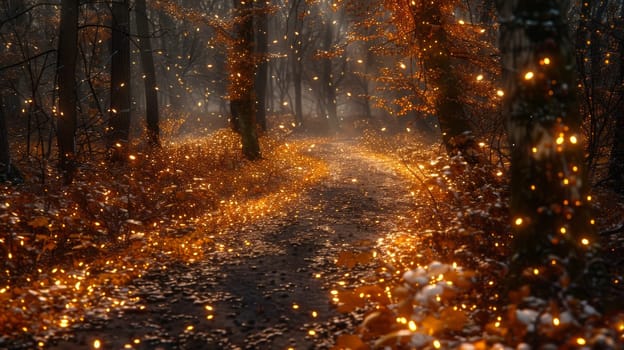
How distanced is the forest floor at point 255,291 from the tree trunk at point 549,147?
2.30 meters

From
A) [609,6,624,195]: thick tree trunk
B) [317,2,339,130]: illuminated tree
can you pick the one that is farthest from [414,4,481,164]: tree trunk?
[317,2,339,130]: illuminated tree

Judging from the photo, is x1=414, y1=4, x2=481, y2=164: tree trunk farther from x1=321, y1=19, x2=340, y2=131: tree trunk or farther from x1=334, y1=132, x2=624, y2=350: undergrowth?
x1=321, y1=19, x2=340, y2=131: tree trunk

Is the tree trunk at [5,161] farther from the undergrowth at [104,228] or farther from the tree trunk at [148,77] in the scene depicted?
the tree trunk at [148,77]

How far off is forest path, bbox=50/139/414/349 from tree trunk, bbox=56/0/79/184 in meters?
4.47

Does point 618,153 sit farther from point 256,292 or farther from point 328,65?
point 328,65

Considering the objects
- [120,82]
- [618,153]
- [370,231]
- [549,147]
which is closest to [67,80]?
[120,82]

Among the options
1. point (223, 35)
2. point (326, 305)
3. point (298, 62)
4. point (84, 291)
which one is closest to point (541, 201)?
point (326, 305)

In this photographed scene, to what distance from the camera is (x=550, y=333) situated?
368cm

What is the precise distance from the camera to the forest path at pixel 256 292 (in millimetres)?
4977

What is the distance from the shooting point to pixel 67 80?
10.5m

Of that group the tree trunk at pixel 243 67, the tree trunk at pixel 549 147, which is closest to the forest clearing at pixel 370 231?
the tree trunk at pixel 549 147

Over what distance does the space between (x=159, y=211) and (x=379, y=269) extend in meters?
5.59

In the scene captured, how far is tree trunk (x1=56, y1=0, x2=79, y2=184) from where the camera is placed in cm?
1038

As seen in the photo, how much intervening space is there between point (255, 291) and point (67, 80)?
7.59m
